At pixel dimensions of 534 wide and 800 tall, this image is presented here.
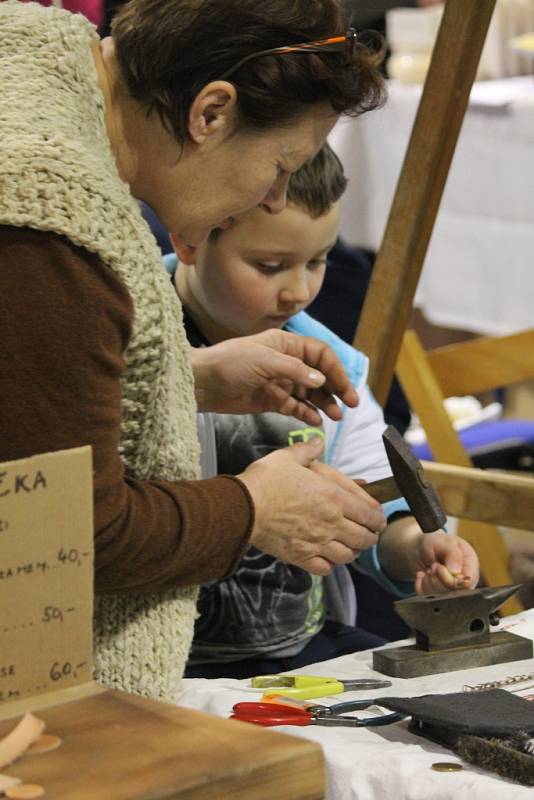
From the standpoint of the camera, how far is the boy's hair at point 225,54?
126cm

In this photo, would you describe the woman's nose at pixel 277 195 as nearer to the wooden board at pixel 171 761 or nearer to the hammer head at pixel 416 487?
the hammer head at pixel 416 487

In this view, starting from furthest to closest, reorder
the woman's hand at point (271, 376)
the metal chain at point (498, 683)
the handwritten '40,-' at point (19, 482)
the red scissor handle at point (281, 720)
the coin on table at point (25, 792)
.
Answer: the woman's hand at point (271, 376), the metal chain at point (498, 683), the red scissor handle at point (281, 720), the handwritten '40,-' at point (19, 482), the coin on table at point (25, 792)

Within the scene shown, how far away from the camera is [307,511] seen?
4.32 ft

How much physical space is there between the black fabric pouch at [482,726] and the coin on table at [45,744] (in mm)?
386

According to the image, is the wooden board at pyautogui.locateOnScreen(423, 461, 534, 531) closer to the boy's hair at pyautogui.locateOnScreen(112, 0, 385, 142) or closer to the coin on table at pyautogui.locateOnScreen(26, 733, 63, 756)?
the boy's hair at pyautogui.locateOnScreen(112, 0, 385, 142)

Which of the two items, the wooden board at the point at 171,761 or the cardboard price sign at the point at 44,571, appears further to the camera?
the cardboard price sign at the point at 44,571

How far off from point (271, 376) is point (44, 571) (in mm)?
732

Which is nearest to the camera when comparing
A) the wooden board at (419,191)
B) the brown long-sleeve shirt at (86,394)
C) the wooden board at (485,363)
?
the brown long-sleeve shirt at (86,394)

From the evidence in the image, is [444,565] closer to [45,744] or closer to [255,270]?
[255,270]

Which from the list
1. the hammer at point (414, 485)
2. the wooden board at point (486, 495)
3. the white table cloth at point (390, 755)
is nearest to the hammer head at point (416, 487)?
the hammer at point (414, 485)

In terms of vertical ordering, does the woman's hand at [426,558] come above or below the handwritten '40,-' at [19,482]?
below

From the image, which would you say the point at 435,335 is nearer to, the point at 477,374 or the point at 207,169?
the point at 477,374

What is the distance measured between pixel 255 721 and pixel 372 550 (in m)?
0.64

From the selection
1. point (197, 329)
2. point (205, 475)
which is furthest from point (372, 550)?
point (197, 329)
